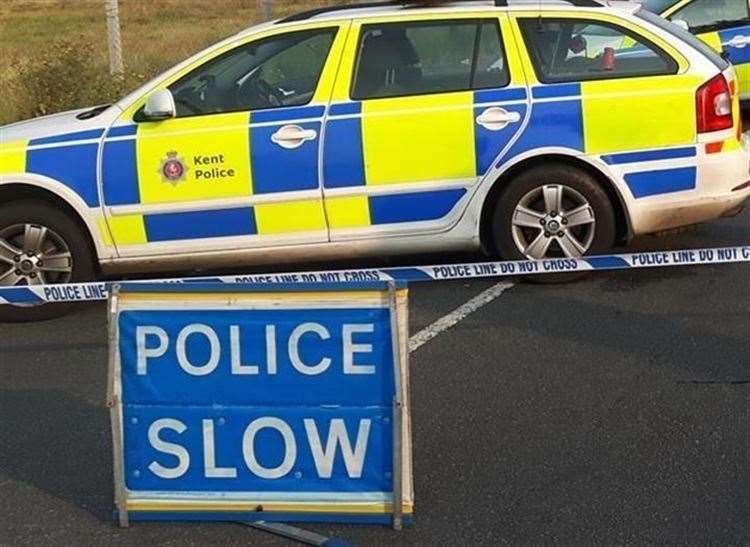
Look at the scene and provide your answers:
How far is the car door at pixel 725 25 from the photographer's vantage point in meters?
10.9

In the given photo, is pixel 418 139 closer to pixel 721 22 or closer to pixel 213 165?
pixel 213 165

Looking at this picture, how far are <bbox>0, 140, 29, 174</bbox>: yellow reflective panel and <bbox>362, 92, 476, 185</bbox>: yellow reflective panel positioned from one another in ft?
5.93

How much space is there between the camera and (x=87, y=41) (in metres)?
14.3

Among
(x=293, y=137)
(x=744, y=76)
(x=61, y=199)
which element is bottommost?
(x=61, y=199)

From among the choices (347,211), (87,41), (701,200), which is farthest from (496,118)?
(87,41)

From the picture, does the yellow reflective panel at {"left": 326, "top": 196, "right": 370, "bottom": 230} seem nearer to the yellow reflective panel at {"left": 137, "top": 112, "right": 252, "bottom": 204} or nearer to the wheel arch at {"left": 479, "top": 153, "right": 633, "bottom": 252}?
the yellow reflective panel at {"left": 137, "top": 112, "right": 252, "bottom": 204}

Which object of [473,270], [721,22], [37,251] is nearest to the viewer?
[473,270]

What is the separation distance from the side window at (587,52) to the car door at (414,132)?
0.19 metres

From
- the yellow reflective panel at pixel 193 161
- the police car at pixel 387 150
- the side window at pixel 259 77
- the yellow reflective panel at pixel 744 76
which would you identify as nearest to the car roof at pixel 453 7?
the police car at pixel 387 150

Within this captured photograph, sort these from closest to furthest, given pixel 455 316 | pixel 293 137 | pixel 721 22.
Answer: pixel 455 316, pixel 293 137, pixel 721 22

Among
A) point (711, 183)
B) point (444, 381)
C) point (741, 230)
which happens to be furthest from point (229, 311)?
point (741, 230)

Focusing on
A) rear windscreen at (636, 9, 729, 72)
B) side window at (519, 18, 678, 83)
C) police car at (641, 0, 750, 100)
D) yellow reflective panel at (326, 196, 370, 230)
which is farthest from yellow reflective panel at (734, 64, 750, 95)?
yellow reflective panel at (326, 196, 370, 230)

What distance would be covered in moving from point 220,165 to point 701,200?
2.57 m

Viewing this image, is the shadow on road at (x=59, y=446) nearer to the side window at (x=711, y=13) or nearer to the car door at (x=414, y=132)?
Answer: the car door at (x=414, y=132)
